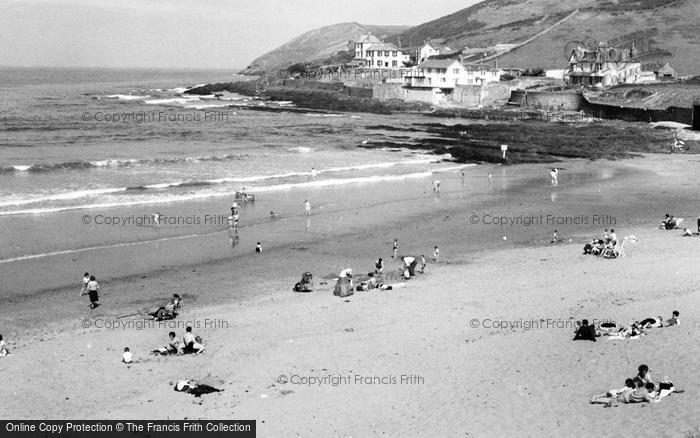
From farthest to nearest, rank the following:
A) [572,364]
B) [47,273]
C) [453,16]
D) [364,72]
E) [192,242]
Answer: [453,16] < [364,72] < [192,242] < [47,273] < [572,364]

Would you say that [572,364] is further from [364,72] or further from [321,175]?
[364,72]

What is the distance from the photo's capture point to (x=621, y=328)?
15289 millimetres

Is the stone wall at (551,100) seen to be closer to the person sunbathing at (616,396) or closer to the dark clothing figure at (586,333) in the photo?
the dark clothing figure at (586,333)

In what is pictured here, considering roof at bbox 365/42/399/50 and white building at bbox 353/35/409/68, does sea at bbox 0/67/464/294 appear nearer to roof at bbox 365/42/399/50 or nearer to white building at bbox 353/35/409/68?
white building at bbox 353/35/409/68

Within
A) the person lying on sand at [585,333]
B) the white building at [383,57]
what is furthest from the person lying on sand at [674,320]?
the white building at [383,57]

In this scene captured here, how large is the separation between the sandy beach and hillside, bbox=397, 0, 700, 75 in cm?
8229

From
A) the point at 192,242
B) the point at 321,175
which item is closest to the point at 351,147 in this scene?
the point at 321,175

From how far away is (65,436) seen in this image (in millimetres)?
11727

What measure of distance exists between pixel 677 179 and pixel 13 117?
6177cm

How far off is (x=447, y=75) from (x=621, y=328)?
79371mm

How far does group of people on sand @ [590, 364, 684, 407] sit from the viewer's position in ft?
39.3

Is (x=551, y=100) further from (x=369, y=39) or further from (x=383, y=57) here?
(x=369, y=39)

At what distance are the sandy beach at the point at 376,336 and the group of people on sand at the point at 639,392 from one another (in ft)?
0.48

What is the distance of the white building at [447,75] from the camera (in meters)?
91.9
